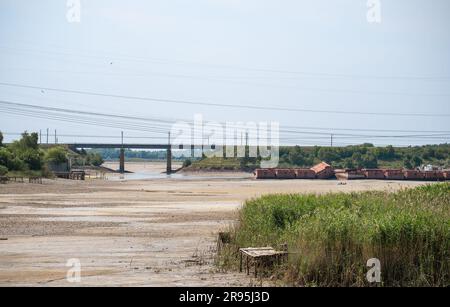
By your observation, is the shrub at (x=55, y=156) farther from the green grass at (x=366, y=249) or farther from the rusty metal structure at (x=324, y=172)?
the green grass at (x=366, y=249)

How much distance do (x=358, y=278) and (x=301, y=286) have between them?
136 cm

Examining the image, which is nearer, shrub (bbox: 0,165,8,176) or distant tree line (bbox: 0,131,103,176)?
shrub (bbox: 0,165,8,176)

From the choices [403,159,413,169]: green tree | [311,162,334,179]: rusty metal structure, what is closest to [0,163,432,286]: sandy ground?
[311,162,334,179]: rusty metal structure

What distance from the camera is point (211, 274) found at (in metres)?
18.6

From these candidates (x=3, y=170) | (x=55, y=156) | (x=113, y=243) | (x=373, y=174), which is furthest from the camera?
(x=373, y=174)
